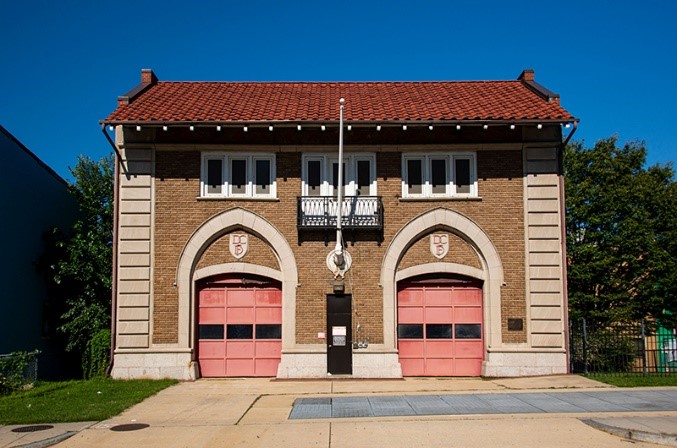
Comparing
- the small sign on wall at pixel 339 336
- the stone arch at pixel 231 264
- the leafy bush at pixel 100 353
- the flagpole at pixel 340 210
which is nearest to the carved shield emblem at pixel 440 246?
the flagpole at pixel 340 210

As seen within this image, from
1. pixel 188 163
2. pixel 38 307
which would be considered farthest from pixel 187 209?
pixel 38 307

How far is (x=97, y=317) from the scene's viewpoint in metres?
26.9

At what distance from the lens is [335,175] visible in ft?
72.9

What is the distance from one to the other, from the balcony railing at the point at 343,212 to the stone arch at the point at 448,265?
0.91m

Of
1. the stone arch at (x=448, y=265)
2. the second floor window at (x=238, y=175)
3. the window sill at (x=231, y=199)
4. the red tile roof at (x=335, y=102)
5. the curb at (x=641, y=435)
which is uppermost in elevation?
the red tile roof at (x=335, y=102)

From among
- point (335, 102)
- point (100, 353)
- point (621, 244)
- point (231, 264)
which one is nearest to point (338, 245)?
point (231, 264)

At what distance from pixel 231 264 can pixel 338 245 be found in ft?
10.5

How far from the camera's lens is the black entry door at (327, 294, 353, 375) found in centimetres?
2139

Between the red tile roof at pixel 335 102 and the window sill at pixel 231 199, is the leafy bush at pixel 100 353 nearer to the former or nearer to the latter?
the window sill at pixel 231 199

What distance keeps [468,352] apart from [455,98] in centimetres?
791

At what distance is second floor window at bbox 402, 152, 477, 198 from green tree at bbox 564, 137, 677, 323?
1526 cm

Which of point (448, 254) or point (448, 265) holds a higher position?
point (448, 254)

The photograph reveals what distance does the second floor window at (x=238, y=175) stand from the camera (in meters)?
22.1

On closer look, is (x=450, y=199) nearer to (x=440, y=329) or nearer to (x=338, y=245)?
(x=338, y=245)
